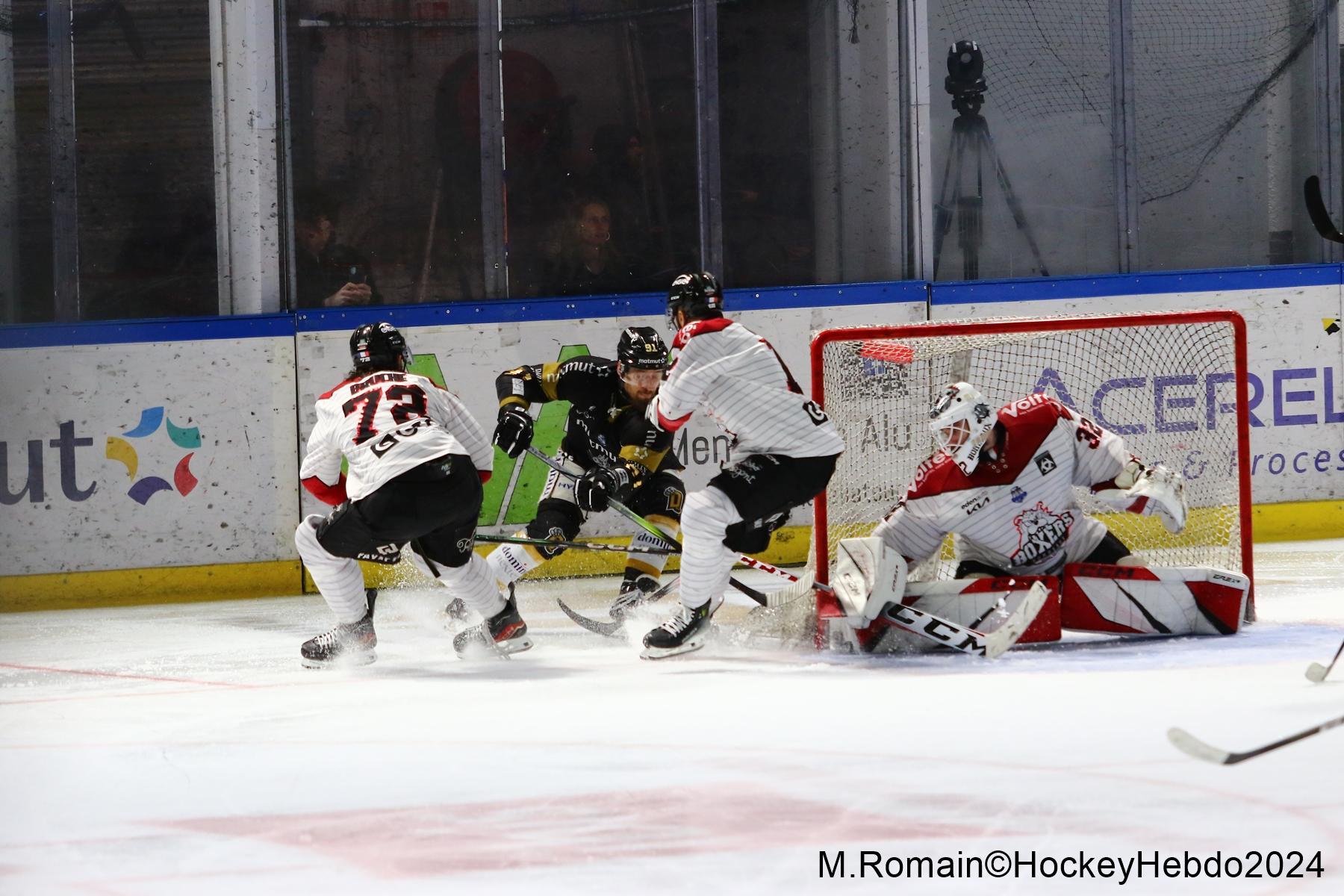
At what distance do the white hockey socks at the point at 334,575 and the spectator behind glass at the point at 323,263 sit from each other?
2.58 meters

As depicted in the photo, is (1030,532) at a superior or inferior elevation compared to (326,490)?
inferior

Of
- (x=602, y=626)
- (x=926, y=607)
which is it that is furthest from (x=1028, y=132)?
(x=926, y=607)

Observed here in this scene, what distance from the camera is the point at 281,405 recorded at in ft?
18.5

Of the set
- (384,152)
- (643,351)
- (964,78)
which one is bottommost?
(643,351)

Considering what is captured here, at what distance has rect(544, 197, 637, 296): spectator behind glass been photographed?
632 centimetres

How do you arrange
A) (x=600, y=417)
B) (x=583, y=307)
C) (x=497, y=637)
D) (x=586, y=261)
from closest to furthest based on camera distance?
(x=497, y=637)
(x=600, y=417)
(x=583, y=307)
(x=586, y=261)

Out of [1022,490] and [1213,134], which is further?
[1213,134]

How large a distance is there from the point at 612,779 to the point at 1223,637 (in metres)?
1.93

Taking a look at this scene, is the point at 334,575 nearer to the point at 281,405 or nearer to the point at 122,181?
the point at 281,405

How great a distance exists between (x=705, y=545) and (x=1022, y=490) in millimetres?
798

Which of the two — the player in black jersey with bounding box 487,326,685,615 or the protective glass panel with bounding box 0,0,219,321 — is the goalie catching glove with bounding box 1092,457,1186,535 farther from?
the protective glass panel with bounding box 0,0,219,321

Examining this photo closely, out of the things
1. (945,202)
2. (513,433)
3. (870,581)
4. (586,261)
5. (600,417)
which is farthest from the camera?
(945,202)

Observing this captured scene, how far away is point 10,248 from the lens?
241 inches

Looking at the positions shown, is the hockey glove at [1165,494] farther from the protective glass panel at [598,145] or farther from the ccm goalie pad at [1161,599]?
the protective glass panel at [598,145]
